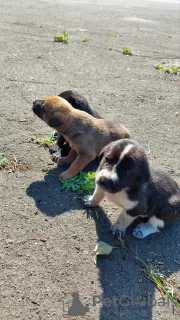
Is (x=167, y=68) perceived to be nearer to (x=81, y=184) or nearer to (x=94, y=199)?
(x=81, y=184)

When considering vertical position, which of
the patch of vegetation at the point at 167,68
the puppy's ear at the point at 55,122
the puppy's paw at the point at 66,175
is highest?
the puppy's ear at the point at 55,122

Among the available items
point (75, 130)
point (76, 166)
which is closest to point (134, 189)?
point (76, 166)

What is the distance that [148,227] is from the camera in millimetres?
4461

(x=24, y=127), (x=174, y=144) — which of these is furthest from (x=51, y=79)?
(x=174, y=144)

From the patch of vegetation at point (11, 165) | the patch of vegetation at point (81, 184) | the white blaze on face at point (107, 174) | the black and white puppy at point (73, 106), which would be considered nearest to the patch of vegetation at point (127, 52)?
the black and white puppy at point (73, 106)

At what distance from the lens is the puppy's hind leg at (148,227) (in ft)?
14.5

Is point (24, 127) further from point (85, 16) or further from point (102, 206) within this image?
point (85, 16)

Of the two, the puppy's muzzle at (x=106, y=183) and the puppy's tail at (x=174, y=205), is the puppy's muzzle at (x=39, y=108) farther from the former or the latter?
the puppy's tail at (x=174, y=205)

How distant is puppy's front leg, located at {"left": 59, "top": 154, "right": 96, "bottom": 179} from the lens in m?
5.16

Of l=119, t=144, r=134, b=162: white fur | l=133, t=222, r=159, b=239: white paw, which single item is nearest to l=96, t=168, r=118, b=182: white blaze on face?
l=119, t=144, r=134, b=162: white fur

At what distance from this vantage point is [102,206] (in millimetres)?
4867

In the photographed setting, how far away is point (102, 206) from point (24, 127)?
2314 millimetres

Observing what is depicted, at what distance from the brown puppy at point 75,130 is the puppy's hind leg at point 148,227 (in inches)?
47.0

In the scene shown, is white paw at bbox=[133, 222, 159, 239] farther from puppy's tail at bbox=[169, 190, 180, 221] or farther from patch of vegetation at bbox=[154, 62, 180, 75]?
patch of vegetation at bbox=[154, 62, 180, 75]
